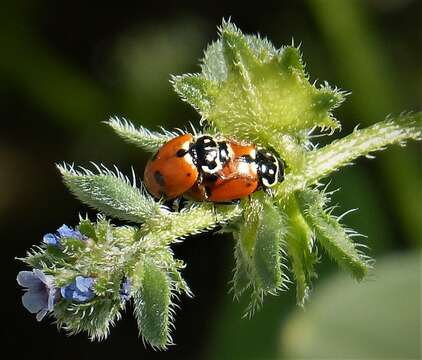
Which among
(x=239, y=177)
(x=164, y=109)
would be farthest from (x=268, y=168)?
(x=164, y=109)

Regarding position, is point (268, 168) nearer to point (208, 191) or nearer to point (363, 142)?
point (208, 191)

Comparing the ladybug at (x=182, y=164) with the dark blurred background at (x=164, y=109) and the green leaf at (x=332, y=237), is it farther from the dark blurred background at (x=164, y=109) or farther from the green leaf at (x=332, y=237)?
the dark blurred background at (x=164, y=109)

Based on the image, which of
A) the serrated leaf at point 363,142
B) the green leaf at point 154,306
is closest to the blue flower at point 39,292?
the green leaf at point 154,306

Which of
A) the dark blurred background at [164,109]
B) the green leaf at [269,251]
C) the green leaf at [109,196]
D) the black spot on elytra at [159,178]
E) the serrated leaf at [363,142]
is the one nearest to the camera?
the green leaf at [269,251]

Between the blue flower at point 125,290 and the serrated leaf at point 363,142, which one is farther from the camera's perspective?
the serrated leaf at point 363,142

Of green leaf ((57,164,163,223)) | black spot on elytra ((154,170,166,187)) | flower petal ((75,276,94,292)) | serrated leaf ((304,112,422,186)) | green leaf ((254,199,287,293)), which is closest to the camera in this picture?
flower petal ((75,276,94,292))

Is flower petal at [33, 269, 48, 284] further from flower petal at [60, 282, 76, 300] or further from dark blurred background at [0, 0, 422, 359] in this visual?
dark blurred background at [0, 0, 422, 359]

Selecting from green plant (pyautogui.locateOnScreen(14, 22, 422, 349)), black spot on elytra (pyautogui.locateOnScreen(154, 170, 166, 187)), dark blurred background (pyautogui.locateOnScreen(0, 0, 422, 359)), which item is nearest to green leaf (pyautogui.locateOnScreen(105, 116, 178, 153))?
green plant (pyautogui.locateOnScreen(14, 22, 422, 349))

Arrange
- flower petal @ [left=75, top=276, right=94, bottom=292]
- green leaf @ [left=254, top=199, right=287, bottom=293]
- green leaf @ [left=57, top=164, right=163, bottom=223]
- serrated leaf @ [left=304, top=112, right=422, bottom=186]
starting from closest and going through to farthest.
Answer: flower petal @ [left=75, top=276, right=94, bottom=292] → green leaf @ [left=254, top=199, right=287, bottom=293] → green leaf @ [left=57, top=164, right=163, bottom=223] → serrated leaf @ [left=304, top=112, right=422, bottom=186]
